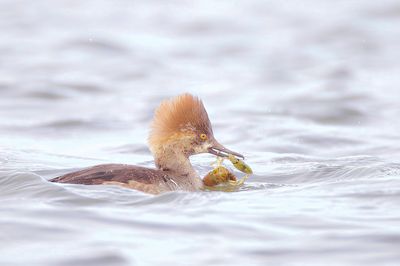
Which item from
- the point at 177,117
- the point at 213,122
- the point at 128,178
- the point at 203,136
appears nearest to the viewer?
the point at 128,178

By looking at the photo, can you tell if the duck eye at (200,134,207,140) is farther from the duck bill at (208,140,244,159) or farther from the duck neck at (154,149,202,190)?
the duck neck at (154,149,202,190)

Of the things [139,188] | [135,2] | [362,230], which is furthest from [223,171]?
[135,2]

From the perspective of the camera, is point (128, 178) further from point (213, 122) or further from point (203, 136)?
point (213, 122)

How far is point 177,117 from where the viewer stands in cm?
1018

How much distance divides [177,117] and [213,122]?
6.11 meters

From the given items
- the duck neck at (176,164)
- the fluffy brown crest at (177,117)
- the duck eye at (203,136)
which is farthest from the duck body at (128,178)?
the duck eye at (203,136)

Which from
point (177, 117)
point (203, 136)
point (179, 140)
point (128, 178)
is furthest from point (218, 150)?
point (128, 178)

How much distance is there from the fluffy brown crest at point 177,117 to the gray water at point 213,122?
0.66 metres

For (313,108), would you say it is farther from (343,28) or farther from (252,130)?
(343,28)

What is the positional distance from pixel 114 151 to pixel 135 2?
13267mm

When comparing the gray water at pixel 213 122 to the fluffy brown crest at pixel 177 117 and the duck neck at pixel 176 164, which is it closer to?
the duck neck at pixel 176 164

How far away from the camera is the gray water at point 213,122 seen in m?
8.38

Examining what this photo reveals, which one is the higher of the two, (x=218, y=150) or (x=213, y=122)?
(x=213, y=122)

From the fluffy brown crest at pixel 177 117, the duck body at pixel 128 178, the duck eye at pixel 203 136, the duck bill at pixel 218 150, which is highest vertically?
the fluffy brown crest at pixel 177 117
